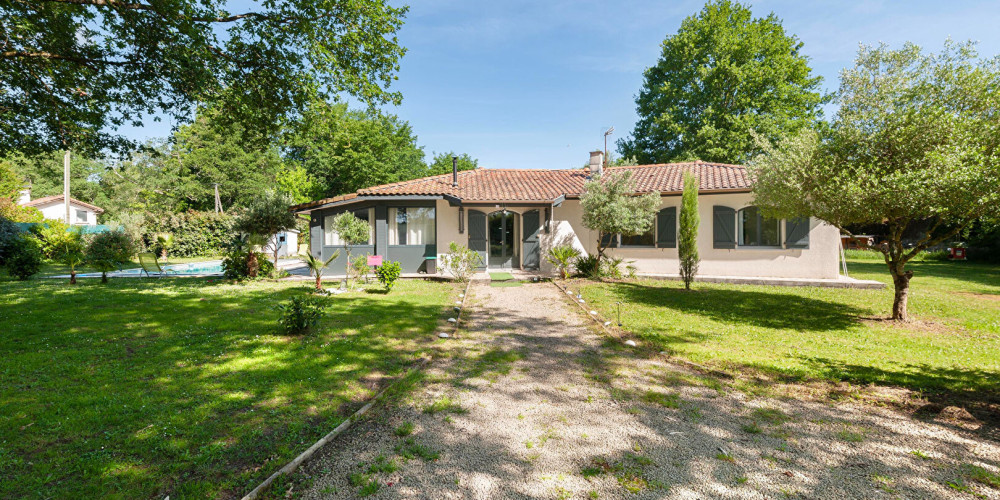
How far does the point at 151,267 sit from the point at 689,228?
23255 mm

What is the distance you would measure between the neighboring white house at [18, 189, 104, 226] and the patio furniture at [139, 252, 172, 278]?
19.0 m

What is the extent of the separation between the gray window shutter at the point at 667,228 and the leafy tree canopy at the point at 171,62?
10.7 meters

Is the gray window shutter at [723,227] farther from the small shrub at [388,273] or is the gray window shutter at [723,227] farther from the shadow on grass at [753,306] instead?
the small shrub at [388,273]

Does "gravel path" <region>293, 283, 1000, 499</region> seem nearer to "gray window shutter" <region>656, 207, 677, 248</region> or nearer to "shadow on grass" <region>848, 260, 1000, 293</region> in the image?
"gray window shutter" <region>656, 207, 677, 248</region>

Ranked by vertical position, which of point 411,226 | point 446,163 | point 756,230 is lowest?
point 756,230

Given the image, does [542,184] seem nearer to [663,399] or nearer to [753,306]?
[753,306]

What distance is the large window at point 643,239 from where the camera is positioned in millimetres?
14914

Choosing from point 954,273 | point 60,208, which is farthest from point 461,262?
point 60,208

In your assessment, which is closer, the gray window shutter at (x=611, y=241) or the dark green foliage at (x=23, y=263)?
the dark green foliage at (x=23, y=263)

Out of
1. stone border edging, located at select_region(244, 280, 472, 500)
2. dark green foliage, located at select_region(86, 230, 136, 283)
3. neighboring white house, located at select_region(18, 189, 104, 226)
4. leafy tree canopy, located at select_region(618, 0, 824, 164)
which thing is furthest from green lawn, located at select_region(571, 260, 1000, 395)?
neighboring white house, located at select_region(18, 189, 104, 226)

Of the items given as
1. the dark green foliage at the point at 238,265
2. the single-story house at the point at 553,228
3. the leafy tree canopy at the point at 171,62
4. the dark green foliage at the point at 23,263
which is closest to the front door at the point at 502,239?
the single-story house at the point at 553,228

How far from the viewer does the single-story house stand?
13469 millimetres

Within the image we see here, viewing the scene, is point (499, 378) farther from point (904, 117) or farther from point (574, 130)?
point (574, 130)

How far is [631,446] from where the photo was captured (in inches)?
124
